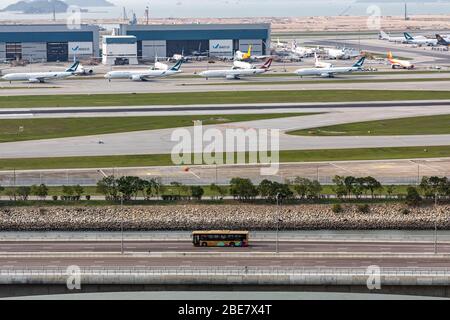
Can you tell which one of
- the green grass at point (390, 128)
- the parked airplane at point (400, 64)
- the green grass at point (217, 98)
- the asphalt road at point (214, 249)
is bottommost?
the asphalt road at point (214, 249)

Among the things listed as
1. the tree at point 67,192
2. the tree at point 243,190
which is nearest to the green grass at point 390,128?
the tree at point 243,190

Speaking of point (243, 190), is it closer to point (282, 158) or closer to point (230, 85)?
point (282, 158)

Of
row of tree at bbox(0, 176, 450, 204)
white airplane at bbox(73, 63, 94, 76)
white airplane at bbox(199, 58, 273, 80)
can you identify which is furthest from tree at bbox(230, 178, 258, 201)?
white airplane at bbox(73, 63, 94, 76)

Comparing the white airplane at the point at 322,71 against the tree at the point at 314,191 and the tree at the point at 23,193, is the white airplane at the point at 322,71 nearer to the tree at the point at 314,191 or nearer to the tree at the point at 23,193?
the tree at the point at 314,191

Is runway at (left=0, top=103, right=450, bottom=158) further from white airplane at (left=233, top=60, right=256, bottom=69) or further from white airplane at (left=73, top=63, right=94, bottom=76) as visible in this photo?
white airplane at (left=233, top=60, right=256, bottom=69)

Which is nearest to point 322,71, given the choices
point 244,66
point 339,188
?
point 244,66

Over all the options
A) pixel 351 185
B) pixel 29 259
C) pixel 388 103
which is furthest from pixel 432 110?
pixel 29 259
